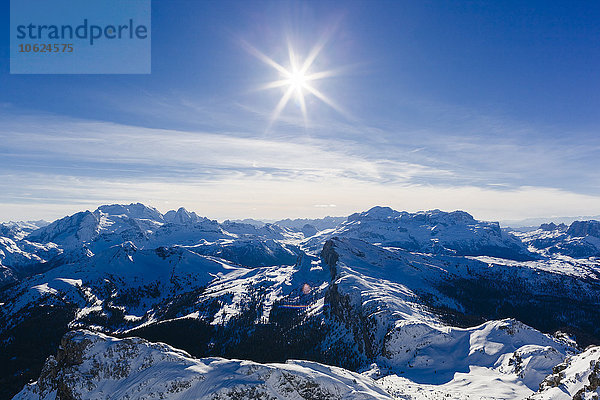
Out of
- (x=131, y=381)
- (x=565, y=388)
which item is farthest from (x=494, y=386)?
(x=131, y=381)

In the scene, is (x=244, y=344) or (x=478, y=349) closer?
(x=478, y=349)

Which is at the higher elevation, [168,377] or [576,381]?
[168,377]


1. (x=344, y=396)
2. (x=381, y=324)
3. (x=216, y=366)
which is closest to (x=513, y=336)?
(x=381, y=324)

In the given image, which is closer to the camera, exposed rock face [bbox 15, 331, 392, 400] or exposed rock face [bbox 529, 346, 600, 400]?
exposed rock face [bbox 529, 346, 600, 400]

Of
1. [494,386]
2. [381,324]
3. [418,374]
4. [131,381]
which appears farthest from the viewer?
[381,324]

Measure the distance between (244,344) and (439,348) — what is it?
14094cm

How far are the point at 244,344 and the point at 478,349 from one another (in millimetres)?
152423

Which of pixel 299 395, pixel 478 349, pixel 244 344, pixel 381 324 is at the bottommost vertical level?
pixel 244 344

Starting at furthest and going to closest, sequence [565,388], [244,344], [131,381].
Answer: [244,344]
[131,381]
[565,388]

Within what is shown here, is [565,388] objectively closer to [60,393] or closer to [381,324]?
[60,393]

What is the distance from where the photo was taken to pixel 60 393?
5366 centimetres

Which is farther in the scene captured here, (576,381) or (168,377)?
(168,377)

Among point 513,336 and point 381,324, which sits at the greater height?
point 513,336

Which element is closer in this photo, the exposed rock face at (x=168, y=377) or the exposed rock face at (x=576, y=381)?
the exposed rock face at (x=576, y=381)
